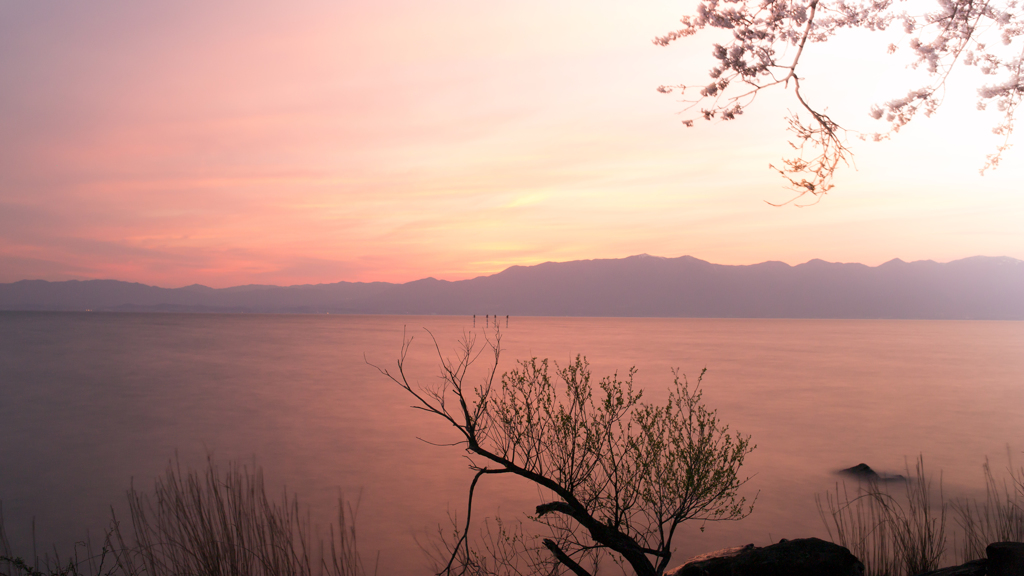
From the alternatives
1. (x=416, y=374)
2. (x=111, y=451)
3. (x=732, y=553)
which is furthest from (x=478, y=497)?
(x=416, y=374)

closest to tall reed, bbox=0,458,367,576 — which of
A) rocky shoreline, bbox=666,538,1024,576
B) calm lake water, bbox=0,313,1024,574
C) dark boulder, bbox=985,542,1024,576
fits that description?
calm lake water, bbox=0,313,1024,574

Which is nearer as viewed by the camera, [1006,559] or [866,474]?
[1006,559]

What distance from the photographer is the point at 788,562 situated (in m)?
6.46

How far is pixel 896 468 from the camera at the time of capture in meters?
16.9

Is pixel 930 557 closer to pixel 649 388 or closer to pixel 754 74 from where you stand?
pixel 754 74

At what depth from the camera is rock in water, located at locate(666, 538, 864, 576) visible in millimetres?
6373

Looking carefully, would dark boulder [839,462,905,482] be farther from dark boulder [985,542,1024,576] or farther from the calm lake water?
dark boulder [985,542,1024,576]

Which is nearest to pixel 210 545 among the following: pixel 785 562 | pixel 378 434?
pixel 785 562

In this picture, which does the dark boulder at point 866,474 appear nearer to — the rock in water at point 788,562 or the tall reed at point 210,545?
the rock in water at point 788,562

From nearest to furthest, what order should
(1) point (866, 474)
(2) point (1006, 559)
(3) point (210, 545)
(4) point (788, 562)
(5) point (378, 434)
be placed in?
(2) point (1006, 559), (4) point (788, 562), (3) point (210, 545), (1) point (866, 474), (5) point (378, 434)

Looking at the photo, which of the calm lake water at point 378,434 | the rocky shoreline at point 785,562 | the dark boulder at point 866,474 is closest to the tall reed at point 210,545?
the calm lake water at point 378,434

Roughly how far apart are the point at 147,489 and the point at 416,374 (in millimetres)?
25298

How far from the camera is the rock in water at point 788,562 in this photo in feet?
20.9

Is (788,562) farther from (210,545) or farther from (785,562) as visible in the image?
(210,545)
